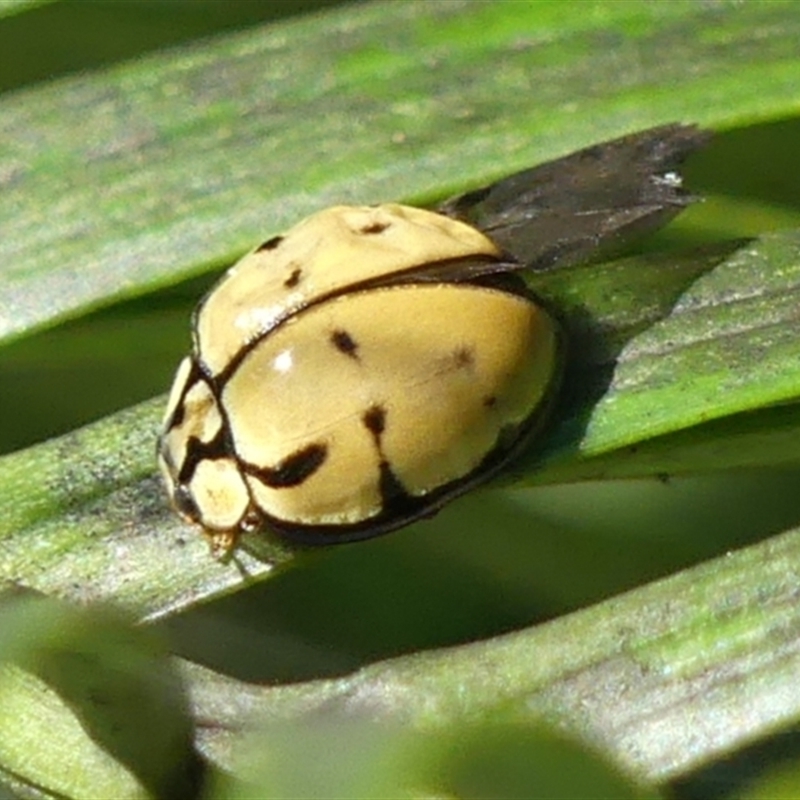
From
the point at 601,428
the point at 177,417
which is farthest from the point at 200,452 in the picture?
the point at 601,428

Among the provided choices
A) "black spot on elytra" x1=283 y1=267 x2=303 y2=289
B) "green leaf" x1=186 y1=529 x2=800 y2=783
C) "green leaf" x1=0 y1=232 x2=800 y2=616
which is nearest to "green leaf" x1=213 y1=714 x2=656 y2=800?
"green leaf" x1=186 y1=529 x2=800 y2=783

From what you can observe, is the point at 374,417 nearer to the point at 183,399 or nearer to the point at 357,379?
the point at 357,379

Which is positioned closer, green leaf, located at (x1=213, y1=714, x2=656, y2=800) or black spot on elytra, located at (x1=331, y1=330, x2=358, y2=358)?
green leaf, located at (x1=213, y1=714, x2=656, y2=800)

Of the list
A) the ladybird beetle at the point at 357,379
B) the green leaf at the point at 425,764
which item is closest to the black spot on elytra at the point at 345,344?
the ladybird beetle at the point at 357,379

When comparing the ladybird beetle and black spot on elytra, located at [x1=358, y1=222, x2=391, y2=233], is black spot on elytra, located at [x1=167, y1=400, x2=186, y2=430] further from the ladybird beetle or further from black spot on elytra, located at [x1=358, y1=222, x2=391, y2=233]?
black spot on elytra, located at [x1=358, y1=222, x2=391, y2=233]

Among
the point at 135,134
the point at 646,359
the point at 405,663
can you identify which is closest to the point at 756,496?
the point at 646,359

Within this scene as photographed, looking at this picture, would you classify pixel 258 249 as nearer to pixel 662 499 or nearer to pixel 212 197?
pixel 212 197

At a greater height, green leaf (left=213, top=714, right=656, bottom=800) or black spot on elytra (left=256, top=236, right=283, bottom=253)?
black spot on elytra (left=256, top=236, right=283, bottom=253)
